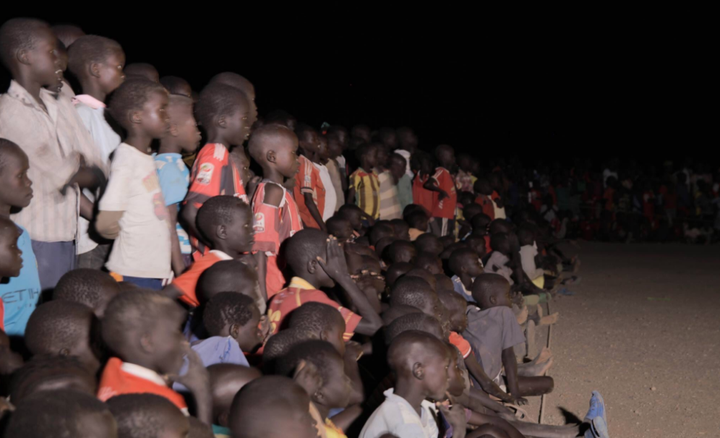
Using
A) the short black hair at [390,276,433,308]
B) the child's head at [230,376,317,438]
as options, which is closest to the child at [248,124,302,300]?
the short black hair at [390,276,433,308]

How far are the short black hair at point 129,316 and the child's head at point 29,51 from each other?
5.75 ft

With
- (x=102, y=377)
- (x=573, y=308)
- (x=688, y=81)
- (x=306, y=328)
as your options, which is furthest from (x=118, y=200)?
(x=688, y=81)

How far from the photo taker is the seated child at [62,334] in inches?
88.7

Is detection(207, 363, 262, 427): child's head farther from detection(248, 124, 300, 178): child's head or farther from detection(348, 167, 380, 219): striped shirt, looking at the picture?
detection(348, 167, 380, 219): striped shirt

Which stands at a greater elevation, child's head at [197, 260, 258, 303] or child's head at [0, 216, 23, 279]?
child's head at [0, 216, 23, 279]

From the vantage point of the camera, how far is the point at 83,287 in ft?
8.65

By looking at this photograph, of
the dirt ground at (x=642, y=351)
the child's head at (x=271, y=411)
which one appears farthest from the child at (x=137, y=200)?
the dirt ground at (x=642, y=351)

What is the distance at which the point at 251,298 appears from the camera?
2.79m

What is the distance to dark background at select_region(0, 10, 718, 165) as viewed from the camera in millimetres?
12094

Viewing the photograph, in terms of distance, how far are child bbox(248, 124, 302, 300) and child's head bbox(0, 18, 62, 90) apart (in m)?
1.16

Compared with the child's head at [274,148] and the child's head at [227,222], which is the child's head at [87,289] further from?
the child's head at [274,148]

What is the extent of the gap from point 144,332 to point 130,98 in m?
1.72

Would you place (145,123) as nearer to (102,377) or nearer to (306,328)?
(306,328)

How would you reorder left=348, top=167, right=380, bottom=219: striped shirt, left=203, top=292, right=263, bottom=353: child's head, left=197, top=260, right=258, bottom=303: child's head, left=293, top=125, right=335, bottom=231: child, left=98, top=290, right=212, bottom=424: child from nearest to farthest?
left=98, top=290, right=212, bottom=424: child
left=203, top=292, right=263, bottom=353: child's head
left=197, top=260, right=258, bottom=303: child's head
left=293, top=125, right=335, bottom=231: child
left=348, top=167, right=380, bottom=219: striped shirt
